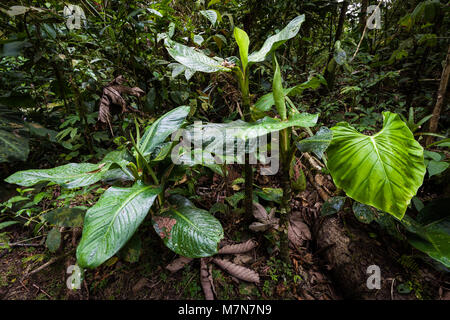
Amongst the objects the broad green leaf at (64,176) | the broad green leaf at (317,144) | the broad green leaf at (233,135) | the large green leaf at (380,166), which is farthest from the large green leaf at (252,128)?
the broad green leaf at (64,176)

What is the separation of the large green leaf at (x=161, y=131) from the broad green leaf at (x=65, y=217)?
19.7 inches

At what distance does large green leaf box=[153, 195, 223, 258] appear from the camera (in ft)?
2.77

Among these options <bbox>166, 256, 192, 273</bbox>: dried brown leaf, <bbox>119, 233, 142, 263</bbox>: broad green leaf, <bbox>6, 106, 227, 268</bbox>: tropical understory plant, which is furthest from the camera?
<bbox>166, 256, 192, 273</bbox>: dried brown leaf

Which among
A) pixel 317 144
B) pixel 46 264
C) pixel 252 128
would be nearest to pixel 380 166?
pixel 317 144

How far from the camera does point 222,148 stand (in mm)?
743

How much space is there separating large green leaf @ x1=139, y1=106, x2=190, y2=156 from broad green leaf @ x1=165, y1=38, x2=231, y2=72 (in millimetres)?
315

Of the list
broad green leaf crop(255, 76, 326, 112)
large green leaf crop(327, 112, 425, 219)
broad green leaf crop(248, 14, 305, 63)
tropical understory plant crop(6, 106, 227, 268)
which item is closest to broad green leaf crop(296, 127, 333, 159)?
large green leaf crop(327, 112, 425, 219)

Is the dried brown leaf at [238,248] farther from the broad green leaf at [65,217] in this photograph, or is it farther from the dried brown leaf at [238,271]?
the broad green leaf at [65,217]

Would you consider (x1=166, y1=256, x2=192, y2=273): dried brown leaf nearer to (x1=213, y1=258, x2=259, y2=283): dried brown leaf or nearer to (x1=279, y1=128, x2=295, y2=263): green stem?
(x1=213, y1=258, x2=259, y2=283): dried brown leaf

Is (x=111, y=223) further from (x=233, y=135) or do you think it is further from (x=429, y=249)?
(x=429, y=249)

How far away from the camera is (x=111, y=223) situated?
2.54 ft

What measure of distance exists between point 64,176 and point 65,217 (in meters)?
0.30

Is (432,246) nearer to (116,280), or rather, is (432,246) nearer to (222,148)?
(222,148)

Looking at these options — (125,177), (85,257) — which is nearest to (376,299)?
(85,257)
